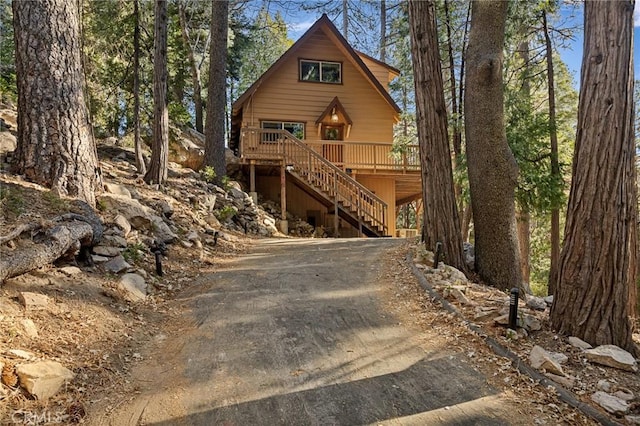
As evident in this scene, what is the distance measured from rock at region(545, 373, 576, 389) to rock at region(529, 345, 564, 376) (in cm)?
4

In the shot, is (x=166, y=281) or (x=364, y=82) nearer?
(x=166, y=281)

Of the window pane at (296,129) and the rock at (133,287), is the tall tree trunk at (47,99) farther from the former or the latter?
the window pane at (296,129)

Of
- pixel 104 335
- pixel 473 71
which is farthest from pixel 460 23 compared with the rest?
pixel 104 335

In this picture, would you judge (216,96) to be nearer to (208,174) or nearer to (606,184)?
(208,174)

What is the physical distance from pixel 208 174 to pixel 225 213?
194 centimetres

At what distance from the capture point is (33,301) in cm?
320

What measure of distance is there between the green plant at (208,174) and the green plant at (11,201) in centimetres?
688

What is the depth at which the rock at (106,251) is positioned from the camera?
4598mm

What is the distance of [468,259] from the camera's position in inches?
257

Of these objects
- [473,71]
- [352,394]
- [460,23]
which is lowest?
[352,394]

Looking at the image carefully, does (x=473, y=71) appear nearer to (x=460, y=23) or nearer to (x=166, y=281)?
(x=166, y=281)

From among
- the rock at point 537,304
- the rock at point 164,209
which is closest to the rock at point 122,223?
the rock at point 164,209

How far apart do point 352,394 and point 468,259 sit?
446 centimetres

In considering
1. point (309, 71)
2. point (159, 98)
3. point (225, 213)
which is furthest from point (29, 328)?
point (309, 71)
